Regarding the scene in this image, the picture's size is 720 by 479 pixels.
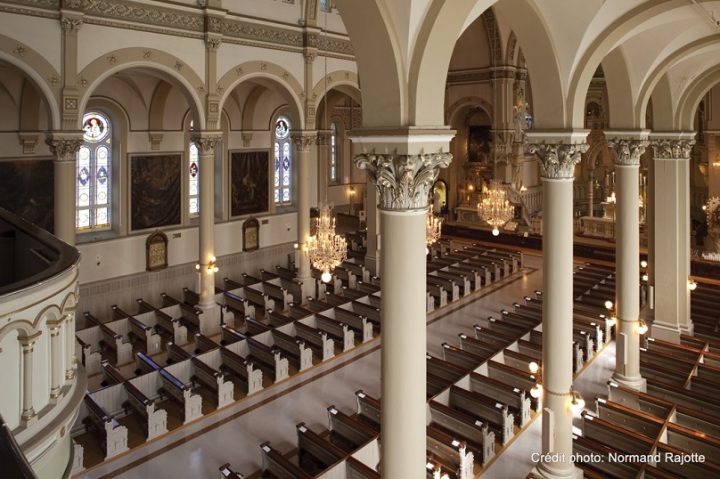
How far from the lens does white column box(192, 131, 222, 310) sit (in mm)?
16859

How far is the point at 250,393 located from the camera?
40.8ft

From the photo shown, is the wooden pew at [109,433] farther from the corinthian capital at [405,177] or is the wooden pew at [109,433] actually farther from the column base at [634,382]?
the column base at [634,382]

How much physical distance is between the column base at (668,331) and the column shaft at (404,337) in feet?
41.3

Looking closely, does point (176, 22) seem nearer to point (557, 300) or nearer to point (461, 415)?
point (557, 300)

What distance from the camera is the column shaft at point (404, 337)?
19.0 ft

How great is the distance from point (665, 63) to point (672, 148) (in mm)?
3517

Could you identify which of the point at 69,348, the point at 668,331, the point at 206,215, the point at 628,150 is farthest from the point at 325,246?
the point at 668,331

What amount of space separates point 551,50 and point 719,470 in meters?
7.25

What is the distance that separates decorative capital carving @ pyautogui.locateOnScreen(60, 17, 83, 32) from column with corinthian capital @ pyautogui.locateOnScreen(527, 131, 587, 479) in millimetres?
11357

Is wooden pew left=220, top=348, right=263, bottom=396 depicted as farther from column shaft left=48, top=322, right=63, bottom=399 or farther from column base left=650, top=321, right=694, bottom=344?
column base left=650, top=321, right=694, bottom=344

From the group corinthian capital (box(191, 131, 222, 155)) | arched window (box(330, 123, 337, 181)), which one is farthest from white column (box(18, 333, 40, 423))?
arched window (box(330, 123, 337, 181))

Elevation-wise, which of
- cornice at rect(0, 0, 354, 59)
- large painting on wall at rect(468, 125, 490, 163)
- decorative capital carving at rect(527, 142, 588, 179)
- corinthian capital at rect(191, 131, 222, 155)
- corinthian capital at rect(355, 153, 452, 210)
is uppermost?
cornice at rect(0, 0, 354, 59)

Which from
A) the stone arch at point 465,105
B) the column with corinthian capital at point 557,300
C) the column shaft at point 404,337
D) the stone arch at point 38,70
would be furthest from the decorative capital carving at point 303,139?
the column shaft at point 404,337

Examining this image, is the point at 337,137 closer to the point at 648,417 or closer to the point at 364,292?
the point at 364,292
